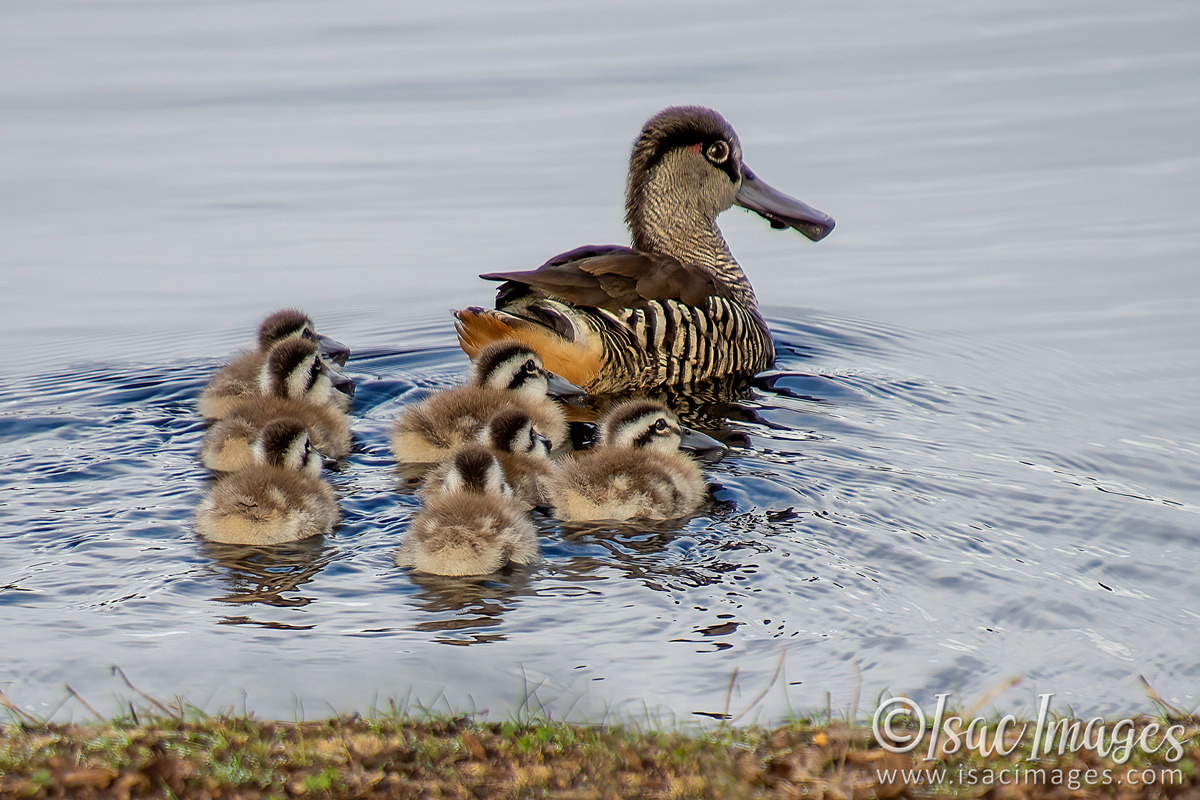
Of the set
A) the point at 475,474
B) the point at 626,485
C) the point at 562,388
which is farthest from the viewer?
the point at 562,388

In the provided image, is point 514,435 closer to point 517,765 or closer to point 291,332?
point 291,332

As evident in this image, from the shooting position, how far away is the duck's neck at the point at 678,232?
404 inches

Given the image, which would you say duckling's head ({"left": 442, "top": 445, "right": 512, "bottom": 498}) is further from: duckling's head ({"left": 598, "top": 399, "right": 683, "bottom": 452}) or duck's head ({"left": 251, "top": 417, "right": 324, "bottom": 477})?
duckling's head ({"left": 598, "top": 399, "right": 683, "bottom": 452})

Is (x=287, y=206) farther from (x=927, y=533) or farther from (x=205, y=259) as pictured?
(x=927, y=533)

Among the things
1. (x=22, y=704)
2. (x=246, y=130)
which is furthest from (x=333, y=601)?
(x=246, y=130)

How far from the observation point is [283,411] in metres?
7.82

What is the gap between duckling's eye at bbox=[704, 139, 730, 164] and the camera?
33.9ft

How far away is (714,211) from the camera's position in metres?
10.5

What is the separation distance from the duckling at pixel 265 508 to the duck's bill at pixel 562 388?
7.78ft

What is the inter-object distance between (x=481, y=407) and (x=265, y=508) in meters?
1.72

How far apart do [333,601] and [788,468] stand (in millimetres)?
2601

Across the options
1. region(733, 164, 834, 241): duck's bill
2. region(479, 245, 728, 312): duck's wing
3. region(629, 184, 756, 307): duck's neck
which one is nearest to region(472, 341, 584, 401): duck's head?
region(479, 245, 728, 312): duck's wing

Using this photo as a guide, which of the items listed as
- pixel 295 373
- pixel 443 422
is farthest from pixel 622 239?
pixel 443 422

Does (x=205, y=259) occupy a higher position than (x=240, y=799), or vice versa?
(x=205, y=259)
